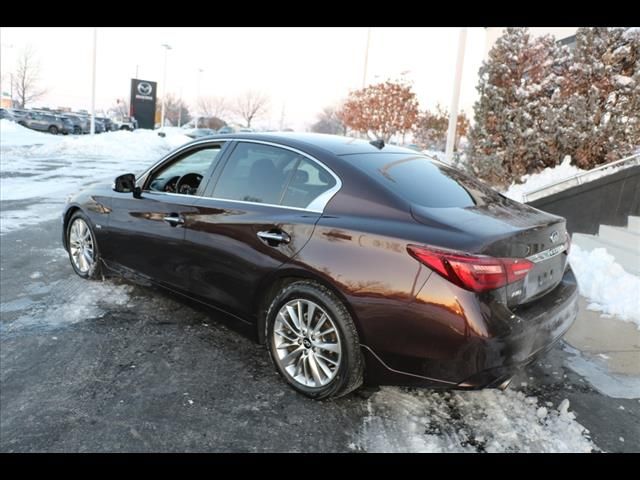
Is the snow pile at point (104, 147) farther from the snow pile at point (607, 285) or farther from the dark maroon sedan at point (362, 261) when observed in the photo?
the snow pile at point (607, 285)

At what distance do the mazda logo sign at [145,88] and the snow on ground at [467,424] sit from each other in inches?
1717

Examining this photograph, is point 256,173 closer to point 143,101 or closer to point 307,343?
point 307,343

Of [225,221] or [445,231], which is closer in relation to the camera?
[445,231]

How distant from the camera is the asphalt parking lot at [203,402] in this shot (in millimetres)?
2719

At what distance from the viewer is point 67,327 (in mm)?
4023

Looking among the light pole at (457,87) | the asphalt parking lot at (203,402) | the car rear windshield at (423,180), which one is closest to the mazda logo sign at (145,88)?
the light pole at (457,87)

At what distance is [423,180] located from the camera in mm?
3402

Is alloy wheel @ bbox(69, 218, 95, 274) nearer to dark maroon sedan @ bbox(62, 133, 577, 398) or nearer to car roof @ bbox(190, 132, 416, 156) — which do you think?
dark maroon sedan @ bbox(62, 133, 577, 398)

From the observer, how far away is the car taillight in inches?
102

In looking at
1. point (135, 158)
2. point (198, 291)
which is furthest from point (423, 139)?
point (198, 291)

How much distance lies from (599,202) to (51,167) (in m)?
15.8

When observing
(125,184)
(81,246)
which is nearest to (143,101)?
(81,246)
